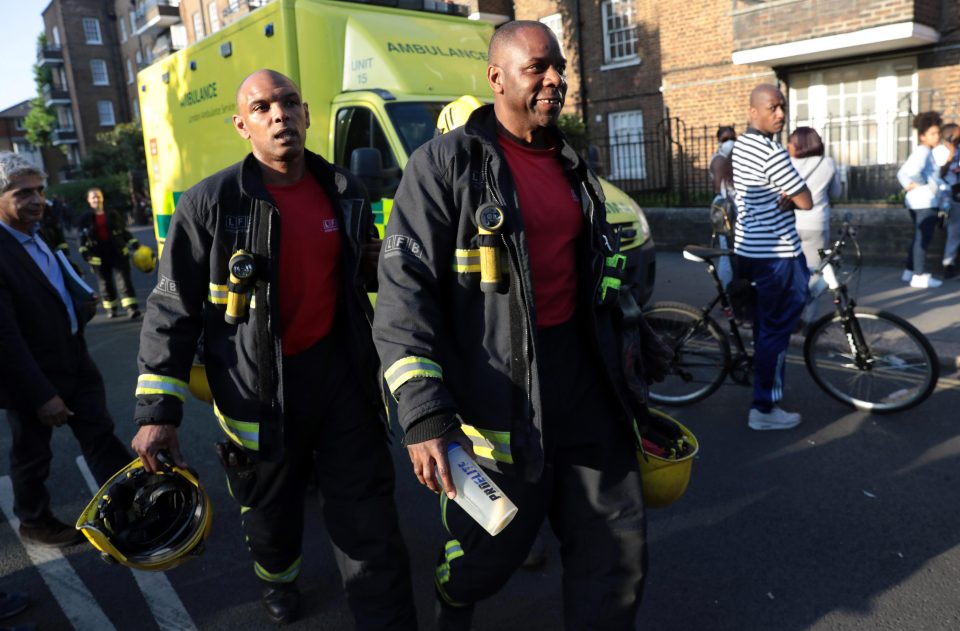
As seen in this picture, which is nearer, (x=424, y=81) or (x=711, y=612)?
(x=711, y=612)

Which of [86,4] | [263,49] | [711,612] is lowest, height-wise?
[711,612]

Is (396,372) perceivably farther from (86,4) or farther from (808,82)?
(86,4)

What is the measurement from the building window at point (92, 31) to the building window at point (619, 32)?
1695 inches

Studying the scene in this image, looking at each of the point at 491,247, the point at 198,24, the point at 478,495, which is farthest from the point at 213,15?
the point at 478,495

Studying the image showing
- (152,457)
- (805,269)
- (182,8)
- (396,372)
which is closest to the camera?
(396,372)

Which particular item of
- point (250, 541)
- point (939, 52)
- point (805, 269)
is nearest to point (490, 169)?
point (250, 541)

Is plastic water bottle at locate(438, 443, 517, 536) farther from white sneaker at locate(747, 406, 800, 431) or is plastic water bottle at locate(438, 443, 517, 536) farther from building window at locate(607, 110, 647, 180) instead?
building window at locate(607, 110, 647, 180)

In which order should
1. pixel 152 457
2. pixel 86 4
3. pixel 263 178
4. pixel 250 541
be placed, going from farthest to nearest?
pixel 86 4, pixel 250 541, pixel 263 178, pixel 152 457

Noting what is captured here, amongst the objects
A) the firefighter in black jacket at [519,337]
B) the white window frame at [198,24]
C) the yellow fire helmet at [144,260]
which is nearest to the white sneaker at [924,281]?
the firefighter in black jacket at [519,337]

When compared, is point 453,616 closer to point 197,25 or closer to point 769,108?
point 769,108

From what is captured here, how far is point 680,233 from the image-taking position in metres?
12.4

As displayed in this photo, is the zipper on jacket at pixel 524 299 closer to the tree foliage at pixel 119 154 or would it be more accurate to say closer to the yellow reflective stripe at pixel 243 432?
the yellow reflective stripe at pixel 243 432

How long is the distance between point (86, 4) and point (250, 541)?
57.0m

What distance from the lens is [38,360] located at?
12.0 feet
